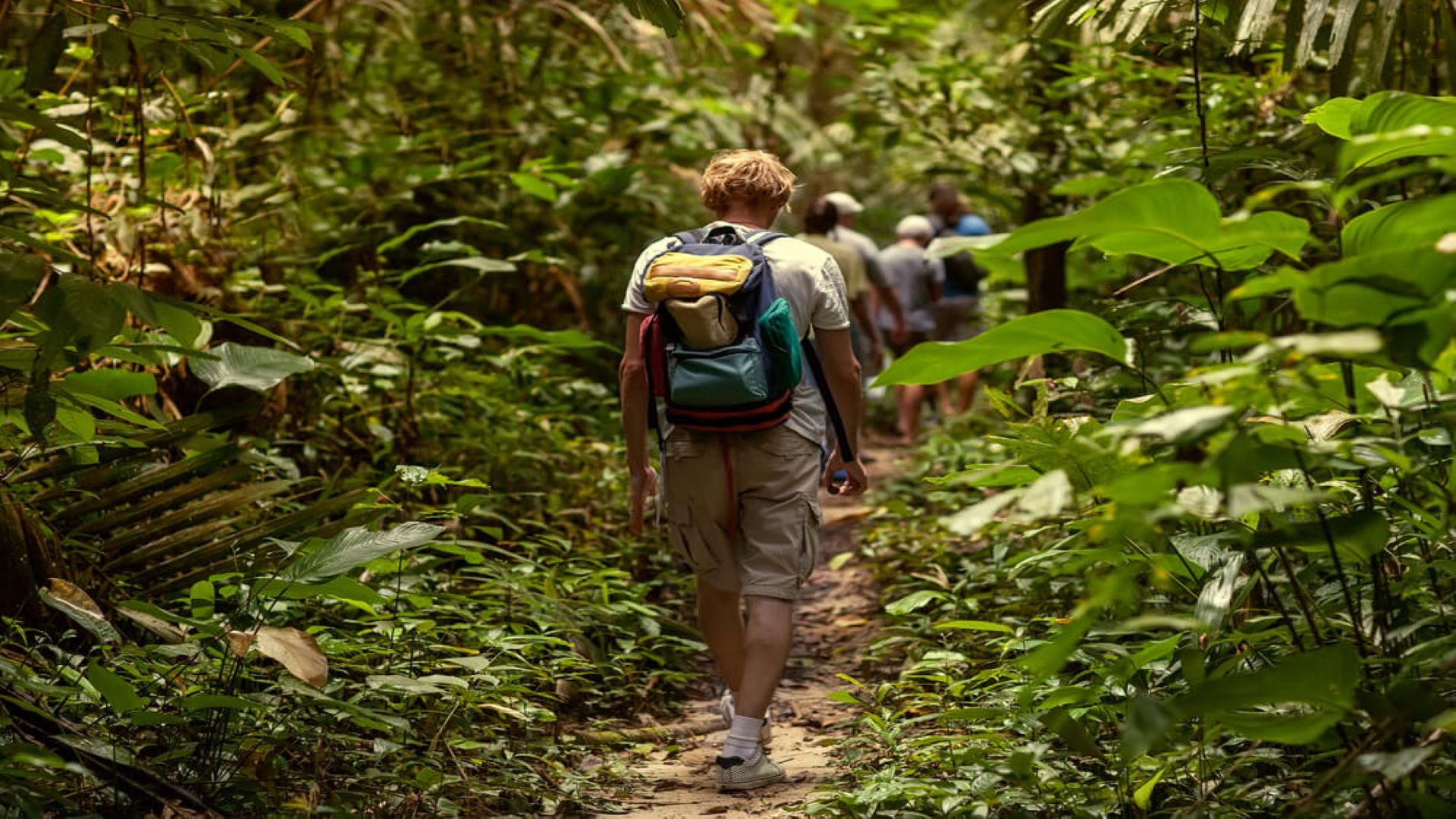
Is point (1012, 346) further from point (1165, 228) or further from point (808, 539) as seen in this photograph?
point (808, 539)

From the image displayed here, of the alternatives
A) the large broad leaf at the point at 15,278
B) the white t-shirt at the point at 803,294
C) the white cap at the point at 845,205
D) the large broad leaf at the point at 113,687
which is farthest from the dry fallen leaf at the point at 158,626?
the white cap at the point at 845,205

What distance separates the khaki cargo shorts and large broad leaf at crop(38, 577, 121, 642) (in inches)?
63.0

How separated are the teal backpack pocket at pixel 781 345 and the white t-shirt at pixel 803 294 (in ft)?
0.45

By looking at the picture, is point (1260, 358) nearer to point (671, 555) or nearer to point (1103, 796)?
point (1103, 796)

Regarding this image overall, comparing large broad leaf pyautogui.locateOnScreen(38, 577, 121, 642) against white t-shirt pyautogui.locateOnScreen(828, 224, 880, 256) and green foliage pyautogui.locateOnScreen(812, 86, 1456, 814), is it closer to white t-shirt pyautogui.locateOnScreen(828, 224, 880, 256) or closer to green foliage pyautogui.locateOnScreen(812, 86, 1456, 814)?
green foliage pyautogui.locateOnScreen(812, 86, 1456, 814)

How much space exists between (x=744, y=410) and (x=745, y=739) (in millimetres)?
945

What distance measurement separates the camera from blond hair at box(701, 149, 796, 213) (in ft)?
13.6

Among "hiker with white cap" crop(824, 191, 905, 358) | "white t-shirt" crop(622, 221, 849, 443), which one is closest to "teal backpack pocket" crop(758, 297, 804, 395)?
"white t-shirt" crop(622, 221, 849, 443)

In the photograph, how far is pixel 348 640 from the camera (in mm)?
3904

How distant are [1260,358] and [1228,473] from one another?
168mm

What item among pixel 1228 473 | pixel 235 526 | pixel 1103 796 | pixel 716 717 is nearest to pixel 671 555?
pixel 716 717

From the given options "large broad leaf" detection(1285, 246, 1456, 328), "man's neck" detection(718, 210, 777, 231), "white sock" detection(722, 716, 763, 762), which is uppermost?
"large broad leaf" detection(1285, 246, 1456, 328)

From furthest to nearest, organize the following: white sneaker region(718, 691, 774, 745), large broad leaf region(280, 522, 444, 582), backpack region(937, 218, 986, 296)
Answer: backpack region(937, 218, 986, 296) < white sneaker region(718, 691, 774, 745) < large broad leaf region(280, 522, 444, 582)

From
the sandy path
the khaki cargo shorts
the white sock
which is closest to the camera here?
the sandy path
